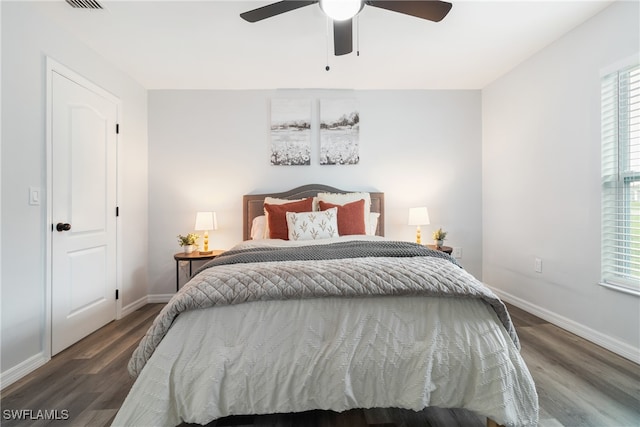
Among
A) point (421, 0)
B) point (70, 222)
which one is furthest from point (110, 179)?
point (421, 0)

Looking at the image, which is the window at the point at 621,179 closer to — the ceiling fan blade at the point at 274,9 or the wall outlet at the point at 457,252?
the wall outlet at the point at 457,252

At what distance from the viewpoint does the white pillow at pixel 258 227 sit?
2.90 metres

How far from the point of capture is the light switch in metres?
1.86

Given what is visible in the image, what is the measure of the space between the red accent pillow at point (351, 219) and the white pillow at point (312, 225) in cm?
11

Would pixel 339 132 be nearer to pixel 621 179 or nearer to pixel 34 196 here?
pixel 621 179

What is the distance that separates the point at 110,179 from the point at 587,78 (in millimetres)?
4211

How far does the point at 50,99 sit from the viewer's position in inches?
78.7

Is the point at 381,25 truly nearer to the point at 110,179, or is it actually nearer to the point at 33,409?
the point at 110,179

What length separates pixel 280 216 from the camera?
8.77ft

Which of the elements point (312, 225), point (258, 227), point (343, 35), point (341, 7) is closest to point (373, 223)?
point (312, 225)

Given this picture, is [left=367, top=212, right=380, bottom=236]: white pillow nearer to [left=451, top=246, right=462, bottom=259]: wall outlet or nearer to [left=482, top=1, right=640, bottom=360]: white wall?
[left=451, top=246, right=462, bottom=259]: wall outlet

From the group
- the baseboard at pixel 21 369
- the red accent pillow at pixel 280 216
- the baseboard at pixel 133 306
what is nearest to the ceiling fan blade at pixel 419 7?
the red accent pillow at pixel 280 216

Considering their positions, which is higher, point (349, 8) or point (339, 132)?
point (349, 8)

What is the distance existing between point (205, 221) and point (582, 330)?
3533mm
